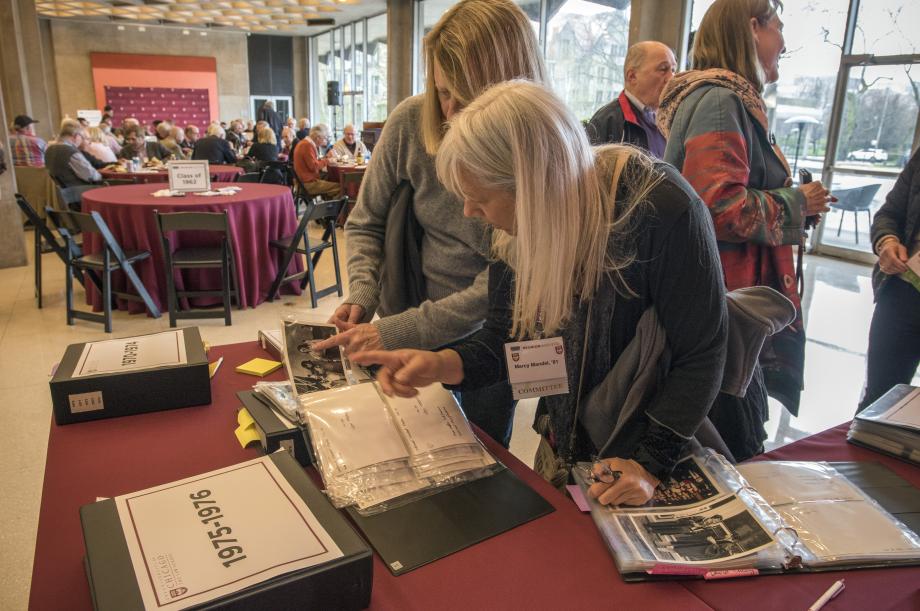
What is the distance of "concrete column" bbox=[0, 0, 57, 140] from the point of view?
1002cm

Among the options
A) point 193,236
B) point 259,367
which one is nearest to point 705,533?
point 259,367

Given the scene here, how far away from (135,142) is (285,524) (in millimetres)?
8934

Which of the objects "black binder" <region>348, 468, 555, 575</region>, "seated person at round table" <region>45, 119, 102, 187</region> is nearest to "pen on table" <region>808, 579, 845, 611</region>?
"black binder" <region>348, 468, 555, 575</region>

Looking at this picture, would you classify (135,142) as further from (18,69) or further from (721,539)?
(721,539)

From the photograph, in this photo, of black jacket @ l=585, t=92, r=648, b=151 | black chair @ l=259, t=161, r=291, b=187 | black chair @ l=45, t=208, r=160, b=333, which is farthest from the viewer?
black chair @ l=259, t=161, r=291, b=187

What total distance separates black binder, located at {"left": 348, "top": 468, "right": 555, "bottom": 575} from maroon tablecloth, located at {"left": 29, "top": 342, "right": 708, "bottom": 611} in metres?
→ 0.02

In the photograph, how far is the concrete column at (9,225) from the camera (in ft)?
17.9

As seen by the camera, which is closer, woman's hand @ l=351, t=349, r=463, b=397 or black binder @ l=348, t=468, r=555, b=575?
black binder @ l=348, t=468, r=555, b=575

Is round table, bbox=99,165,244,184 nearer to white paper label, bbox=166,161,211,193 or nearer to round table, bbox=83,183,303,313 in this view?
white paper label, bbox=166,161,211,193

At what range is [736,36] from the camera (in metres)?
1.57

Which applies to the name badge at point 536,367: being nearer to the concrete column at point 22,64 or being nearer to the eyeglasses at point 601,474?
the eyeglasses at point 601,474

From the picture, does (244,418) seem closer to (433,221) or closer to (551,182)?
(433,221)

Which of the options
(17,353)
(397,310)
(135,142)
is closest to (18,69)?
(135,142)

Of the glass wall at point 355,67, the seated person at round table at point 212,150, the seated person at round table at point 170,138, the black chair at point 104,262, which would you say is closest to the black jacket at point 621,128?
the black chair at point 104,262
